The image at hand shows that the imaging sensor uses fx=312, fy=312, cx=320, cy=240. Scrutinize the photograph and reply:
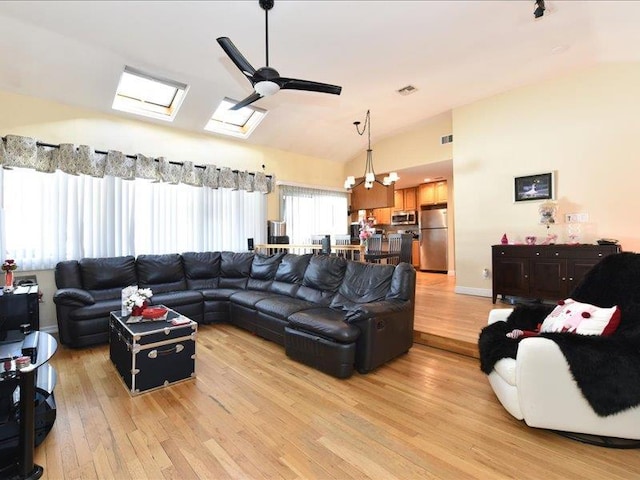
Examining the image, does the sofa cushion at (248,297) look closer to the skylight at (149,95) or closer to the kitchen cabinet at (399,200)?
the skylight at (149,95)

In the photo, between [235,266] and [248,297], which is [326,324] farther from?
[235,266]

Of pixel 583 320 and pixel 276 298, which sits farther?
pixel 276 298

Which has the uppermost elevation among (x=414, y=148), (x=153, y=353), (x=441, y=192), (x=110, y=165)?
(x=414, y=148)

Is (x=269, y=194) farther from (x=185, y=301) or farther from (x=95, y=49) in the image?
(x=95, y=49)

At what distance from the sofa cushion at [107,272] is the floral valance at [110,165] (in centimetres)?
121

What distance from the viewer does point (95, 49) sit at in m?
3.58

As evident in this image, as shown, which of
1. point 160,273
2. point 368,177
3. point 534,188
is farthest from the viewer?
point 368,177

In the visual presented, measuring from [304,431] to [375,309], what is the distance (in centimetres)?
118

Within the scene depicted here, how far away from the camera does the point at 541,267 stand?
4.39 metres

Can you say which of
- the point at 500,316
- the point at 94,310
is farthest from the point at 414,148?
the point at 94,310

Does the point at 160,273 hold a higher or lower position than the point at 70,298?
higher

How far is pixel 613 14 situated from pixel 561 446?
13.4 feet

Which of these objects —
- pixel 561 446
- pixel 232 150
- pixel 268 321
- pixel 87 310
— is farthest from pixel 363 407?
pixel 232 150

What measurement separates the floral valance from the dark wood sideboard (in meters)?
4.49
